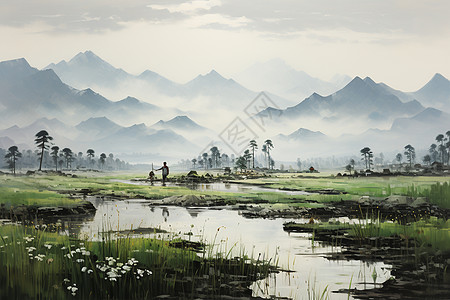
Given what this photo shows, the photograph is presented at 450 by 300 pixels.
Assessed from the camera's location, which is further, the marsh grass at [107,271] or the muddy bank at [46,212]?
the muddy bank at [46,212]

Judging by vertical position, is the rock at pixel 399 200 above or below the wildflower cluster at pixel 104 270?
above

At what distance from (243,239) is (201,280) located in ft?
32.3

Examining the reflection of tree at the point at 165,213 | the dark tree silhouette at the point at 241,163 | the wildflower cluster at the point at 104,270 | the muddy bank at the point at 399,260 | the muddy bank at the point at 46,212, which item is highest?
the dark tree silhouette at the point at 241,163

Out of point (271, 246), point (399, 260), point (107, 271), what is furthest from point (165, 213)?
point (107, 271)

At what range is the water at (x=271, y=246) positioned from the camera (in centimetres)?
1712

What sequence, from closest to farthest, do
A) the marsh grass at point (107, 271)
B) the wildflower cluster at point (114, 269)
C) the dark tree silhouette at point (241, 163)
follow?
the wildflower cluster at point (114, 269) → the marsh grass at point (107, 271) → the dark tree silhouette at point (241, 163)

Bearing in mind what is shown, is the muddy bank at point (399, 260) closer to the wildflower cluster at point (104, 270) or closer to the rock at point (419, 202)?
the wildflower cluster at point (104, 270)

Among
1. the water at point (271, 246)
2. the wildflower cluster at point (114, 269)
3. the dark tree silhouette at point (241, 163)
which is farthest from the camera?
the dark tree silhouette at point (241, 163)

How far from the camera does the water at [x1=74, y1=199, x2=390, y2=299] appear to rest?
17125mm

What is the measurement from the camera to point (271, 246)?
24.5 meters

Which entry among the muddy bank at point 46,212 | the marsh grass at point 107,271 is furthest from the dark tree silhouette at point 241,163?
the marsh grass at point 107,271

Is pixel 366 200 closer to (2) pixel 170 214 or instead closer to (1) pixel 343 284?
(2) pixel 170 214

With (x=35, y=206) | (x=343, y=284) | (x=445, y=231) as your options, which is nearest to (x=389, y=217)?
(x=445, y=231)

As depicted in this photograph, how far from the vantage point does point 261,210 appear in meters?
42.0
